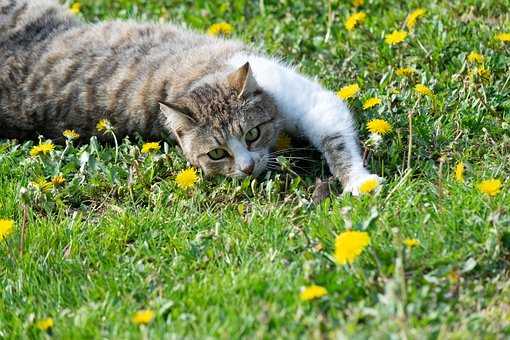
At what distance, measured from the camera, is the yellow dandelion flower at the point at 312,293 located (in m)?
2.81

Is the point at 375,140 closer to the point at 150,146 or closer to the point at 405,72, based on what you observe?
the point at 405,72

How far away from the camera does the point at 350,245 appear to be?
2938 millimetres

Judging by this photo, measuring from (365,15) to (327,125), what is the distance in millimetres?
1554

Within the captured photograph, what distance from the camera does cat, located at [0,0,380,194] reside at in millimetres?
4219

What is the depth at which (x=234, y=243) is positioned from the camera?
3.45 metres

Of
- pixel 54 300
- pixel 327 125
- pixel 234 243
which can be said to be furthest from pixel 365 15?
pixel 54 300

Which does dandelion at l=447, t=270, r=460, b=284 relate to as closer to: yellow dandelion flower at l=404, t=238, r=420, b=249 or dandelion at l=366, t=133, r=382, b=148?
yellow dandelion flower at l=404, t=238, r=420, b=249

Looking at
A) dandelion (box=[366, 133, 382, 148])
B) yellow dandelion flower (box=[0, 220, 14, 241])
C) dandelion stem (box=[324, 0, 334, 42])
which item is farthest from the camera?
dandelion stem (box=[324, 0, 334, 42])

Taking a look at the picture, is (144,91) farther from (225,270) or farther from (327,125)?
(225,270)

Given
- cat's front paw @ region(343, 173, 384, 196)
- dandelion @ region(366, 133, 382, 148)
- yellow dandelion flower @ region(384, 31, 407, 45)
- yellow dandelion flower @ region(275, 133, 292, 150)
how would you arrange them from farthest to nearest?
yellow dandelion flower @ region(384, 31, 407, 45)
yellow dandelion flower @ region(275, 133, 292, 150)
dandelion @ region(366, 133, 382, 148)
cat's front paw @ region(343, 173, 384, 196)

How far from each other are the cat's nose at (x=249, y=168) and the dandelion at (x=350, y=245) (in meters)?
1.15

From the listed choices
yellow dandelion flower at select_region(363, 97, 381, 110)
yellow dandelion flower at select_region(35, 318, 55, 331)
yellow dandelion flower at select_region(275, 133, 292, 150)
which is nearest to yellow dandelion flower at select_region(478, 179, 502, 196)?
yellow dandelion flower at select_region(363, 97, 381, 110)

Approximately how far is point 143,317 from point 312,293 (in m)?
0.58

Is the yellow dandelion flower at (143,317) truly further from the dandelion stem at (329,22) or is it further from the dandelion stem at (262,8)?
the dandelion stem at (262,8)
